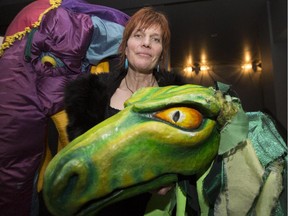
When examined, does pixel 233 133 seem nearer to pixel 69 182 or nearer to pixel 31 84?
pixel 69 182

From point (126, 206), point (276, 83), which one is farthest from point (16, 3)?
point (276, 83)

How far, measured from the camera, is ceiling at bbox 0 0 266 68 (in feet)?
5.56

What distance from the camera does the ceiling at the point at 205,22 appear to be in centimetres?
169

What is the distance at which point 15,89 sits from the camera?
830 mm

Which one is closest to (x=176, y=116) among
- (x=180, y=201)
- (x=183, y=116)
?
(x=183, y=116)

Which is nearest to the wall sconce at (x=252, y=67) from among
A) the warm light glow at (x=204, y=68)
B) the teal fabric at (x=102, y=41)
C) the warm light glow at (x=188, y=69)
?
the warm light glow at (x=204, y=68)

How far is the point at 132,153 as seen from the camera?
1.16ft

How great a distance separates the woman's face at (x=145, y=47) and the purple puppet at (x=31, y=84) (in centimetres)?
23

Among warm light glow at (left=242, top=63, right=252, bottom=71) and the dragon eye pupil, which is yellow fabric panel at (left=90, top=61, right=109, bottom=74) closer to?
the dragon eye pupil

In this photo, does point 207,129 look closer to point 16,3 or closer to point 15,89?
point 15,89

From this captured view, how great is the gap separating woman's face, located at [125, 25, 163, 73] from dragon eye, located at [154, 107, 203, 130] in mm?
355

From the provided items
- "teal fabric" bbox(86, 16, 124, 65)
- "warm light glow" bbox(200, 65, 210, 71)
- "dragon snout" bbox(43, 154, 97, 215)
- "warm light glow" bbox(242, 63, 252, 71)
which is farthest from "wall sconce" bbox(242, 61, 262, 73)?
"dragon snout" bbox(43, 154, 97, 215)

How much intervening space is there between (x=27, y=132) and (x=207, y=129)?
0.66m

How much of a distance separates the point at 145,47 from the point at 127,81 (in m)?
0.13
